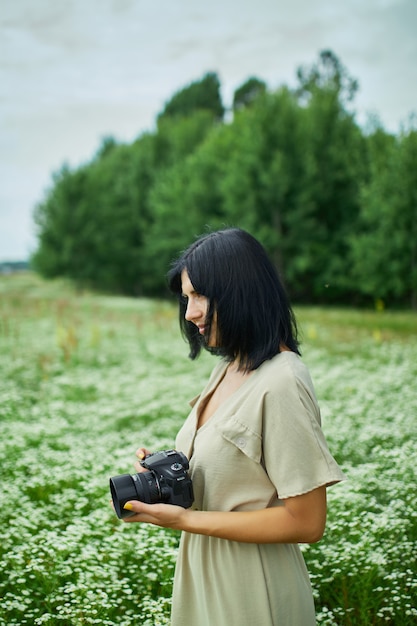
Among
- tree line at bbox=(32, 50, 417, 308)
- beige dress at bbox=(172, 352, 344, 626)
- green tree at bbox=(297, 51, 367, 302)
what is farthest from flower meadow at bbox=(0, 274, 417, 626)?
green tree at bbox=(297, 51, 367, 302)

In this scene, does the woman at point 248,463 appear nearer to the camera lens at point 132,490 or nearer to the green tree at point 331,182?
the camera lens at point 132,490

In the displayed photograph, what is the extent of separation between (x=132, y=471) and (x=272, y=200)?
85.2 feet

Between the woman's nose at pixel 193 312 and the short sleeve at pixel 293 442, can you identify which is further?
the woman's nose at pixel 193 312

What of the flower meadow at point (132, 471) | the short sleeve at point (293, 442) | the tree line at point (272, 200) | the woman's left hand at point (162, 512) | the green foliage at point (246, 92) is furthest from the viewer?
the green foliage at point (246, 92)

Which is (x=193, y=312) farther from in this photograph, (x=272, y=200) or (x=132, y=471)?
(x=272, y=200)

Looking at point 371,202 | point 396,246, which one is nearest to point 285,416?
point 396,246

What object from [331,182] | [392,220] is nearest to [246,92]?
[331,182]

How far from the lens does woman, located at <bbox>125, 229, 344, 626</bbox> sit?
5.36ft

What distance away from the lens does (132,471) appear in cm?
518

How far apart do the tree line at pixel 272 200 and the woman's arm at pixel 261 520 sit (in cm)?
1891

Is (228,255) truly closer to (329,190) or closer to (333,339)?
(333,339)

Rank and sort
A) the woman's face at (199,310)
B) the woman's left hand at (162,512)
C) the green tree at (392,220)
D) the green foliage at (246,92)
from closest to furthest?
the woman's left hand at (162,512), the woman's face at (199,310), the green tree at (392,220), the green foliage at (246,92)

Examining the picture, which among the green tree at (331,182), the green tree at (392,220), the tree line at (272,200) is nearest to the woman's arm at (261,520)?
the tree line at (272,200)

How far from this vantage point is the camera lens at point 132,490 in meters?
1.80
